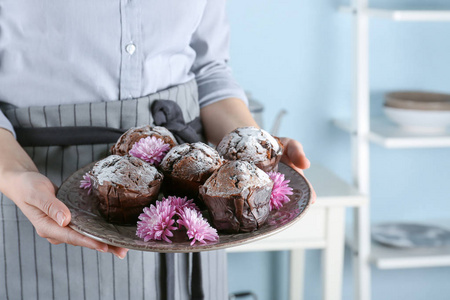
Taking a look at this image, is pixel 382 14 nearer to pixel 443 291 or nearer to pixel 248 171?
pixel 248 171

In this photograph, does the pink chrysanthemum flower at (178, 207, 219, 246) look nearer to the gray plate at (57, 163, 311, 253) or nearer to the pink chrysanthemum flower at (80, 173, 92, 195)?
the gray plate at (57, 163, 311, 253)

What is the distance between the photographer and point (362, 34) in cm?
176

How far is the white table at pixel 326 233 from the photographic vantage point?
5.36 feet

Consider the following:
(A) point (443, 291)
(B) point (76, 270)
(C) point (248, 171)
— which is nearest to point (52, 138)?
(B) point (76, 270)

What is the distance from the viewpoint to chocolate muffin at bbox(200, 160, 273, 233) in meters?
0.74

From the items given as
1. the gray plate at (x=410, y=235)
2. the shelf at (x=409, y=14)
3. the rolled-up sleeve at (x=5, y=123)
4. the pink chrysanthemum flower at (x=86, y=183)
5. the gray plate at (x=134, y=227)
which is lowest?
the gray plate at (x=410, y=235)

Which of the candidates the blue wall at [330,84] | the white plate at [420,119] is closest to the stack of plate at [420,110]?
the white plate at [420,119]

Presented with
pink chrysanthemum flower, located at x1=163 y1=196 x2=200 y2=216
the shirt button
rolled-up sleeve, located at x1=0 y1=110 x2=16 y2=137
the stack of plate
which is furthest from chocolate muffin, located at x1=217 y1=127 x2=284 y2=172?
the stack of plate

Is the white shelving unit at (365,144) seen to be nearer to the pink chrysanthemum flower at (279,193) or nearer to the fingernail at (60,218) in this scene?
the pink chrysanthemum flower at (279,193)

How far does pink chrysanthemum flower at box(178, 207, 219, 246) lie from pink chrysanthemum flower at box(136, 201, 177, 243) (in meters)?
0.02

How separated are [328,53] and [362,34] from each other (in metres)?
0.20

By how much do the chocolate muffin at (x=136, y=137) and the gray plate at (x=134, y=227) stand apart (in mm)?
54

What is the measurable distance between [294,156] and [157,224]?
0.32 meters

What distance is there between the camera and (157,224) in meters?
0.69
